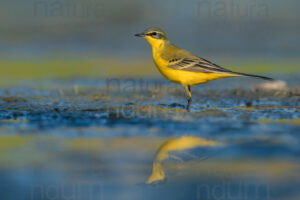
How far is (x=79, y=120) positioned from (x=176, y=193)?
3.37 meters

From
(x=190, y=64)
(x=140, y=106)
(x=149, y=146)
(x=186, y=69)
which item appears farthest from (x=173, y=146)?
(x=190, y=64)

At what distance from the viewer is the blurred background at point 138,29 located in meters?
16.5

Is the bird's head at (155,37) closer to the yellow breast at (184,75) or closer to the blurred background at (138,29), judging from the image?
the yellow breast at (184,75)

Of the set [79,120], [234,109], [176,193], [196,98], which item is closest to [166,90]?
[196,98]

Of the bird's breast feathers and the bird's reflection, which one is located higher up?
the bird's breast feathers

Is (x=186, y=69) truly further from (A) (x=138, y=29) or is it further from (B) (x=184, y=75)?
(A) (x=138, y=29)

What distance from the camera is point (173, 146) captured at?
5645mm

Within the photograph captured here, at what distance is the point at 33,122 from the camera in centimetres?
707

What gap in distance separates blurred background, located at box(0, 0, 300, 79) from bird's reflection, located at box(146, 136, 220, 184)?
9.72 metres

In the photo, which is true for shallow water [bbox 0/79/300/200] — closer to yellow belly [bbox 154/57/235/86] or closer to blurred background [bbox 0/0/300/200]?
blurred background [bbox 0/0/300/200]

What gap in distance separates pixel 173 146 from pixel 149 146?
26 centimetres

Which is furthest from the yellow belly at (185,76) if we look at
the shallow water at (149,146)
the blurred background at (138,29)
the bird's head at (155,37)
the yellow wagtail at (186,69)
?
the blurred background at (138,29)

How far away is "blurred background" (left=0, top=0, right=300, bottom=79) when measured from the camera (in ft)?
54.0

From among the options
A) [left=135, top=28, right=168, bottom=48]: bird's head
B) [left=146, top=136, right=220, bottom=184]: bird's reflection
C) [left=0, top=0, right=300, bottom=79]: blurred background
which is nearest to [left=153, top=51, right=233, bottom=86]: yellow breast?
[left=135, top=28, right=168, bottom=48]: bird's head
